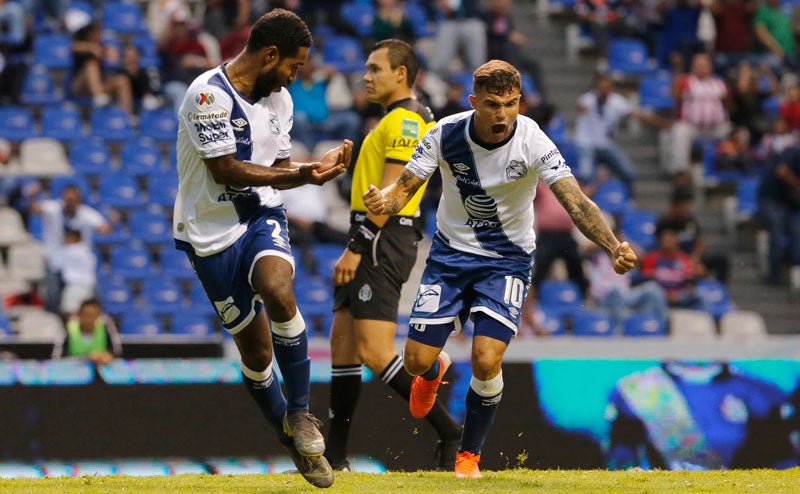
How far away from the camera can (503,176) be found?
7984 millimetres

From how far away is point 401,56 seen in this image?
9070 mm

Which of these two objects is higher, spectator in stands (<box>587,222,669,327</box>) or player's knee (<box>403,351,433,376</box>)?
player's knee (<box>403,351,433,376</box>)

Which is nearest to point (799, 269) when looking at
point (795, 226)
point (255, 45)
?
point (795, 226)

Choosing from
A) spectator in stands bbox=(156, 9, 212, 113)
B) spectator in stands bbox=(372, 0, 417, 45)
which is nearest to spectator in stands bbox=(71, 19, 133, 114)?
spectator in stands bbox=(156, 9, 212, 113)

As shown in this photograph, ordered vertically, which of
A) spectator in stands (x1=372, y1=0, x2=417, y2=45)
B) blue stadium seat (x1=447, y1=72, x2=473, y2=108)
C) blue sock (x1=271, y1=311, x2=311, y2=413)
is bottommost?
blue stadium seat (x1=447, y1=72, x2=473, y2=108)

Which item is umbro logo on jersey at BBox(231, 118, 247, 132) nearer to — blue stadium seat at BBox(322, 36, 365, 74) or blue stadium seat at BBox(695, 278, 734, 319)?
blue stadium seat at BBox(695, 278, 734, 319)

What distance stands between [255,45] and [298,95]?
10.3 meters

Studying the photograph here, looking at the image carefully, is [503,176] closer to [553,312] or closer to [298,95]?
[553,312]

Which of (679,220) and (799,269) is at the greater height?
(679,220)

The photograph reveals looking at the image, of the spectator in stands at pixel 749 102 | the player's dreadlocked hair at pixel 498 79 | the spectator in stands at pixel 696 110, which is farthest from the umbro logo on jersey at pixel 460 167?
the spectator in stands at pixel 749 102

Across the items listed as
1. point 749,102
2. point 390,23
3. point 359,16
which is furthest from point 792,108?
point 359,16

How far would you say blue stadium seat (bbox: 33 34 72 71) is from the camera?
58.9 ft

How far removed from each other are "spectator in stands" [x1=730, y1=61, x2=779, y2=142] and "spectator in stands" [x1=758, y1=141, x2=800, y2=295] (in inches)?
83.0

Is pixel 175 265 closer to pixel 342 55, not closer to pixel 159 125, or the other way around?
pixel 159 125
